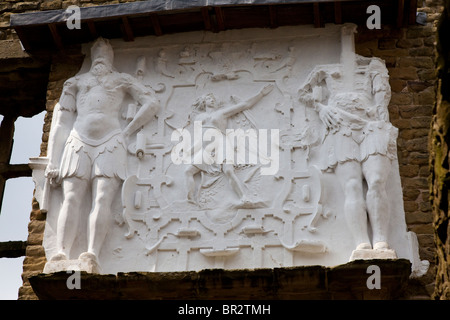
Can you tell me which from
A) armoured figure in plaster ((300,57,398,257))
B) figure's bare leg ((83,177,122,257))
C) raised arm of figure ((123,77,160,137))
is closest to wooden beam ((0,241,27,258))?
figure's bare leg ((83,177,122,257))

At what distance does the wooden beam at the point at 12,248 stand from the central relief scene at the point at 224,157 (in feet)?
4.52

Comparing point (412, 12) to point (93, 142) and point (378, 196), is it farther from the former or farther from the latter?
point (93, 142)

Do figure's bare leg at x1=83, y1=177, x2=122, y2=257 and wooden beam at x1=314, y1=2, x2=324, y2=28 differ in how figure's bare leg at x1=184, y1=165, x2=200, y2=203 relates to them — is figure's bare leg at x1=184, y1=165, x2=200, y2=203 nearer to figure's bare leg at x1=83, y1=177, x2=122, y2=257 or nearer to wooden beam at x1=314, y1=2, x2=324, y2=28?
figure's bare leg at x1=83, y1=177, x2=122, y2=257

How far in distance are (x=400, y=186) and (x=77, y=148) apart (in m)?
2.90

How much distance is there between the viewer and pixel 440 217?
4.00 m

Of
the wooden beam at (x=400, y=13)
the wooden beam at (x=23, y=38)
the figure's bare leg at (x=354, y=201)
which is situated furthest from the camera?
the wooden beam at (x=23, y=38)

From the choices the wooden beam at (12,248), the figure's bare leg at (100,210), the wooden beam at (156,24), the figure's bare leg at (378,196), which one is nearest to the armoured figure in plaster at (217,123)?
the figure's bare leg at (100,210)

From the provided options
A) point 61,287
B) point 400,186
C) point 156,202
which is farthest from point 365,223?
point 61,287

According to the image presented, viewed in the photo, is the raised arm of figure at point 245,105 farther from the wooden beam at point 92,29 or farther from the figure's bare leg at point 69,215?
the wooden beam at point 92,29

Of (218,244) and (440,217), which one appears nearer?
(440,217)

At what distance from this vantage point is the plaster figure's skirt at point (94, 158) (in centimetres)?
812

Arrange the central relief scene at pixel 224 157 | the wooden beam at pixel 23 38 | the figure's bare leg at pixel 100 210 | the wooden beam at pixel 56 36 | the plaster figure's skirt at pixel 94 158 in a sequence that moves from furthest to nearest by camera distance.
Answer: the wooden beam at pixel 23 38 → the wooden beam at pixel 56 36 → the plaster figure's skirt at pixel 94 158 → the figure's bare leg at pixel 100 210 → the central relief scene at pixel 224 157

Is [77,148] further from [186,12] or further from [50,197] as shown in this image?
[186,12]

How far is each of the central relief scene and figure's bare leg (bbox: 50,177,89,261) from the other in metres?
0.01
